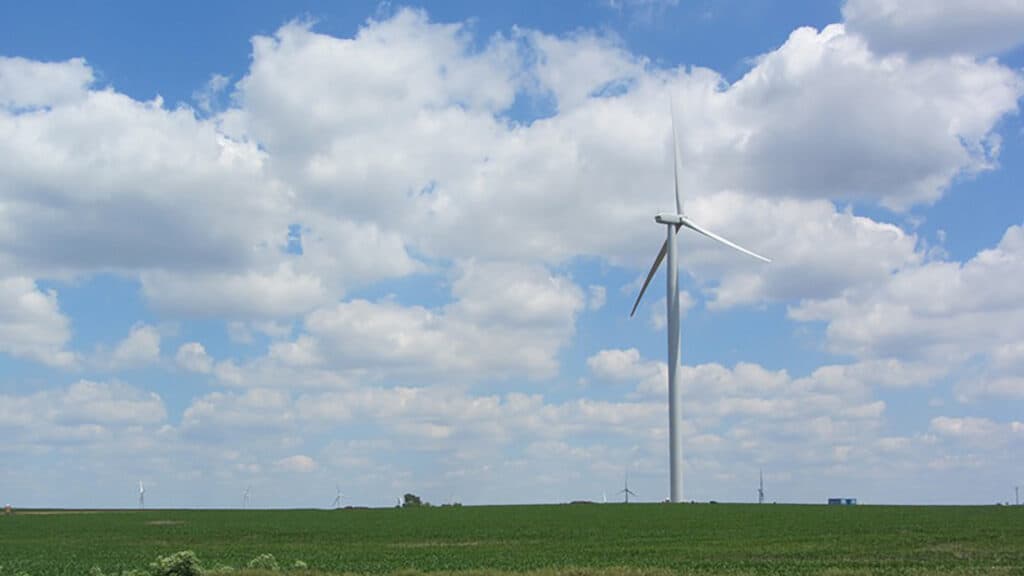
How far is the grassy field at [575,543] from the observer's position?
185 ft

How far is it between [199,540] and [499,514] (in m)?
51.1

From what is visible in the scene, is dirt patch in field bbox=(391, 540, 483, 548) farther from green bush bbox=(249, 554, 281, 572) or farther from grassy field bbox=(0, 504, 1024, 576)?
green bush bbox=(249, 554, 281, 572)

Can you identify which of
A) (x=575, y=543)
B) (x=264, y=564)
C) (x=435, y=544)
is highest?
(x=575, y=543)

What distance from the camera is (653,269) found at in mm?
139750

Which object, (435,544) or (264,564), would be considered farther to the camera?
(435,544)

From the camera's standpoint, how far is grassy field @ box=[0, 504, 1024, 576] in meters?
56.3

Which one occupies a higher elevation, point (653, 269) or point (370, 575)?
point (653, 269)

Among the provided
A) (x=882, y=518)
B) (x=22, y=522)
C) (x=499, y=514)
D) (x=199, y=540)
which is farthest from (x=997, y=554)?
(x=22, y=522)

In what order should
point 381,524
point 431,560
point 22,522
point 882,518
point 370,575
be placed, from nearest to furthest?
1. point 370,575
2. point 431,560
3. point 882,518
4. point 381,524
5. point 22,522

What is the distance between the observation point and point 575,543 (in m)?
77.8

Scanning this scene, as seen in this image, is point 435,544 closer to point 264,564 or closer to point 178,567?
point 264,564

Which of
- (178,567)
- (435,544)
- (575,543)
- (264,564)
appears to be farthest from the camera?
(435,544)

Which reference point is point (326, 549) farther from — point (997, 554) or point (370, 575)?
point (997, 554)

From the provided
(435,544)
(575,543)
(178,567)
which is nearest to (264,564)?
(178,567)
